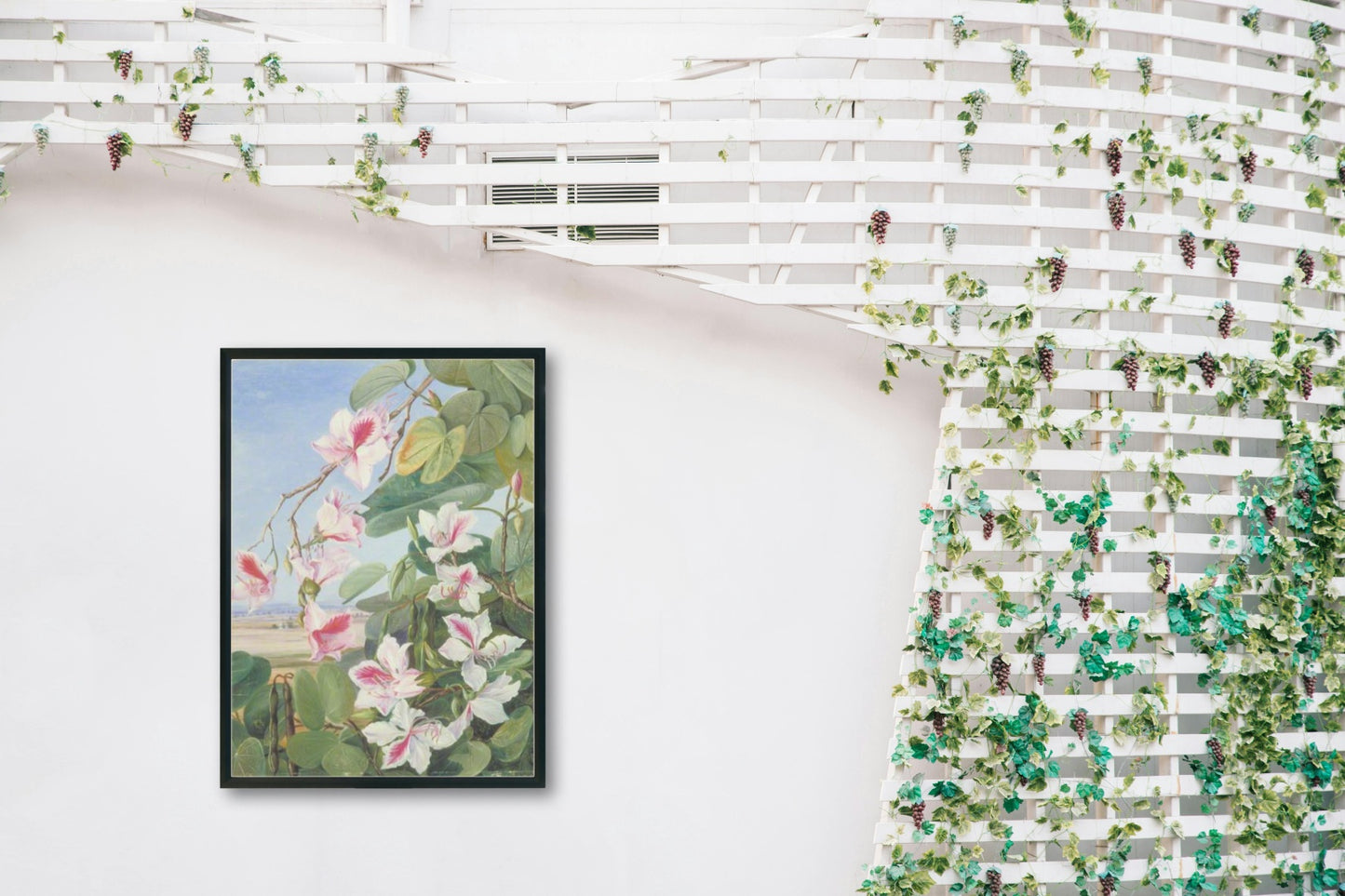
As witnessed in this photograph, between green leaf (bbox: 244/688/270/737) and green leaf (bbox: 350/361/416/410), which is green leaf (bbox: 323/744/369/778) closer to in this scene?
green leaf (bbox: 244/688/270/737)

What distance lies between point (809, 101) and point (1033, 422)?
3.58 ft

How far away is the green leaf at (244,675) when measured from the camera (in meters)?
2.89

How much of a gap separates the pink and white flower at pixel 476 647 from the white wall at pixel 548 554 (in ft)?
0.46

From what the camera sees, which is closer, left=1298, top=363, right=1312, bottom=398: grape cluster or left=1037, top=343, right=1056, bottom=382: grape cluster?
left=1037, top=343, right=1056, bottom=382: grape cluster

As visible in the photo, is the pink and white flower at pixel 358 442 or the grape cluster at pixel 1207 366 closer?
the grape cluster at pixel 1207 366

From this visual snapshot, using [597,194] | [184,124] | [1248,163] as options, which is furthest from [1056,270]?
[184,124]

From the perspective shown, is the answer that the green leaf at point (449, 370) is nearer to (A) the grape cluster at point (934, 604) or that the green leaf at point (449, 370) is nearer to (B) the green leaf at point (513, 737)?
(B) the green leaf at point (513, 737)

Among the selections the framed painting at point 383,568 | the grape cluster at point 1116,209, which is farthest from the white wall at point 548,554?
the grape cluster at point 1116,209

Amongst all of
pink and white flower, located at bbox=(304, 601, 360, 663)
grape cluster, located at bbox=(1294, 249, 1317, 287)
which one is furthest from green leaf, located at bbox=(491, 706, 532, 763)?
grape cluster, located at bbox=(1294, 249, 1317, 287)

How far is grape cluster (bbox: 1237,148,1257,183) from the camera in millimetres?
2830

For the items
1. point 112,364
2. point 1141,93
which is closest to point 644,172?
point 1141,93

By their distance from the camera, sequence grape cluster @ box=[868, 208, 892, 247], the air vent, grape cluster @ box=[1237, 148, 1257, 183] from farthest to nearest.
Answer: the air vent < grape cluster @ box=[1237, 148, 1257, 183] < grape cluster @ box=[868, 208, 892, 247]

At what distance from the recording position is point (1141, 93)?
9.12ft

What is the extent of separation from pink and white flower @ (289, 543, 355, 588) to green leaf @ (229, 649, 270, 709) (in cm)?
25
